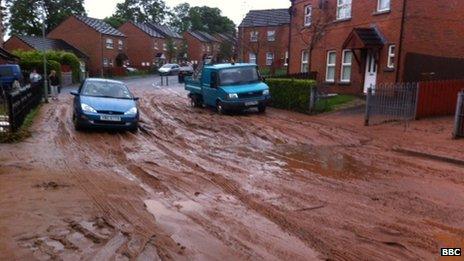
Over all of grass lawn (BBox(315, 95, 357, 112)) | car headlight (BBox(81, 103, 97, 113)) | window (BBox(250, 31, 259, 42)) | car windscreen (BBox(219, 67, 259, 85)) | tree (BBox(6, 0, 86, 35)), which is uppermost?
tree (BBox(6, 0, 86, 35))

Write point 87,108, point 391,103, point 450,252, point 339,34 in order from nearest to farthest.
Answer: point 450,252 → point 87,108 → point 391,103 → point 339,34

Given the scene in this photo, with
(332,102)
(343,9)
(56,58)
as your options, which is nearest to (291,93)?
(332,102)

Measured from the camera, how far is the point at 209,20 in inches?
4572

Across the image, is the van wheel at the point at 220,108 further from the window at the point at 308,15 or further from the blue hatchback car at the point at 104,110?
the window at the point at 308,15

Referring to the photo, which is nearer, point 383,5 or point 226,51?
point 383,5

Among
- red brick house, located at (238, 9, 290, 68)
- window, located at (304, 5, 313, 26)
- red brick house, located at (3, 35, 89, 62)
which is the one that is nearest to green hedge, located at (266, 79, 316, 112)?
window, located at (304, 5, 313, 26)

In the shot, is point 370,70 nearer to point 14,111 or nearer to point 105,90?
point 105,90

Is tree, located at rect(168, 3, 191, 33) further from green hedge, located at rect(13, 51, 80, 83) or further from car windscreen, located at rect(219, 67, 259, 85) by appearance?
car windscreen, located at rect(219, 67, 259, 85)

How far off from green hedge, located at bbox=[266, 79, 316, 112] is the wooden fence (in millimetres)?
4835

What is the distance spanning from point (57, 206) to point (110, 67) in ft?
181

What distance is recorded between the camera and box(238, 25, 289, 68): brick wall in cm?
4906

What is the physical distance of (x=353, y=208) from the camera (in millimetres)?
6465

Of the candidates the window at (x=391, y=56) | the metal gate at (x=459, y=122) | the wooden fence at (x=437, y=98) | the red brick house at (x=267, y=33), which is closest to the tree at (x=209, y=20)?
the red brick house at (x=267, y=33)

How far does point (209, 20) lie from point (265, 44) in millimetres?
69890
